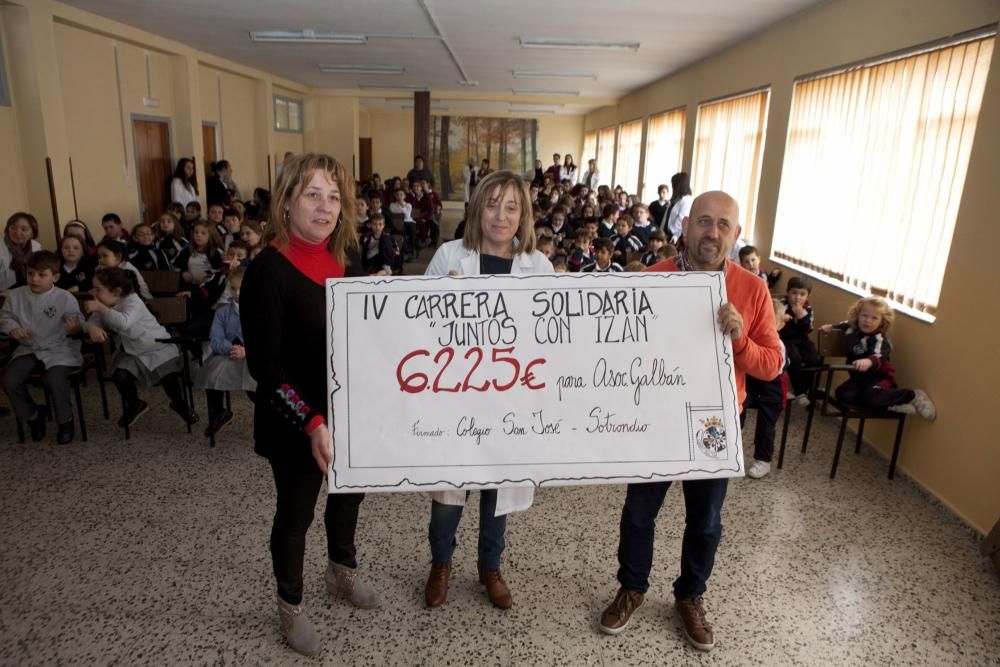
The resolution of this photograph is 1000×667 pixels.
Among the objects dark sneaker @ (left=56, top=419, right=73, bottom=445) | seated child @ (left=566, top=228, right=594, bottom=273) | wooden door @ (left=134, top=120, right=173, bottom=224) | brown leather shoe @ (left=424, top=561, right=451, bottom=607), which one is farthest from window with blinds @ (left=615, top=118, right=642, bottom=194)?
brown leather shoe @ (left=424, top=561, right=451, bottom=607)

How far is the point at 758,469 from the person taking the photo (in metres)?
3.66

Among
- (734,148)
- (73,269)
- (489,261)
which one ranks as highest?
(734,148)

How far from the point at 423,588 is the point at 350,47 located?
907 cm

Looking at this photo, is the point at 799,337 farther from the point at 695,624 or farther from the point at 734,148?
the point at 734,148

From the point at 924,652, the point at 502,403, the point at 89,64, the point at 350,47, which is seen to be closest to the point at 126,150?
the point at 89,64

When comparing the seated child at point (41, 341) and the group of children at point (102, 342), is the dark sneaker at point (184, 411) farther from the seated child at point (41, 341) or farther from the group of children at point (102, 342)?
the seated child at point (41, 341)

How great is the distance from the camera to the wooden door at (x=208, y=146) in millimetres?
11266

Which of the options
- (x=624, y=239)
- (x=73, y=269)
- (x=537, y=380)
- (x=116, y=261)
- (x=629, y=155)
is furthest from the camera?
(x=629, y=155)

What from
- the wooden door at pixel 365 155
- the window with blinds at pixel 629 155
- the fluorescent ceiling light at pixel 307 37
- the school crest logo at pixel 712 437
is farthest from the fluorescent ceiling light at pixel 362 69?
the school crest logo at pixel 712 437

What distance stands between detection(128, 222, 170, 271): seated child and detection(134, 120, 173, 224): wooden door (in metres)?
3.96

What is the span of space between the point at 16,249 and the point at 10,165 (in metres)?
2.02

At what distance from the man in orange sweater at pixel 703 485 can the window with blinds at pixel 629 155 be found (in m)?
12.6

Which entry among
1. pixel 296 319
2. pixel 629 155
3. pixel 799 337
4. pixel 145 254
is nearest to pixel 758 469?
pixel 799 337

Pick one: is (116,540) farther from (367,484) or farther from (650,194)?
(650,194)
